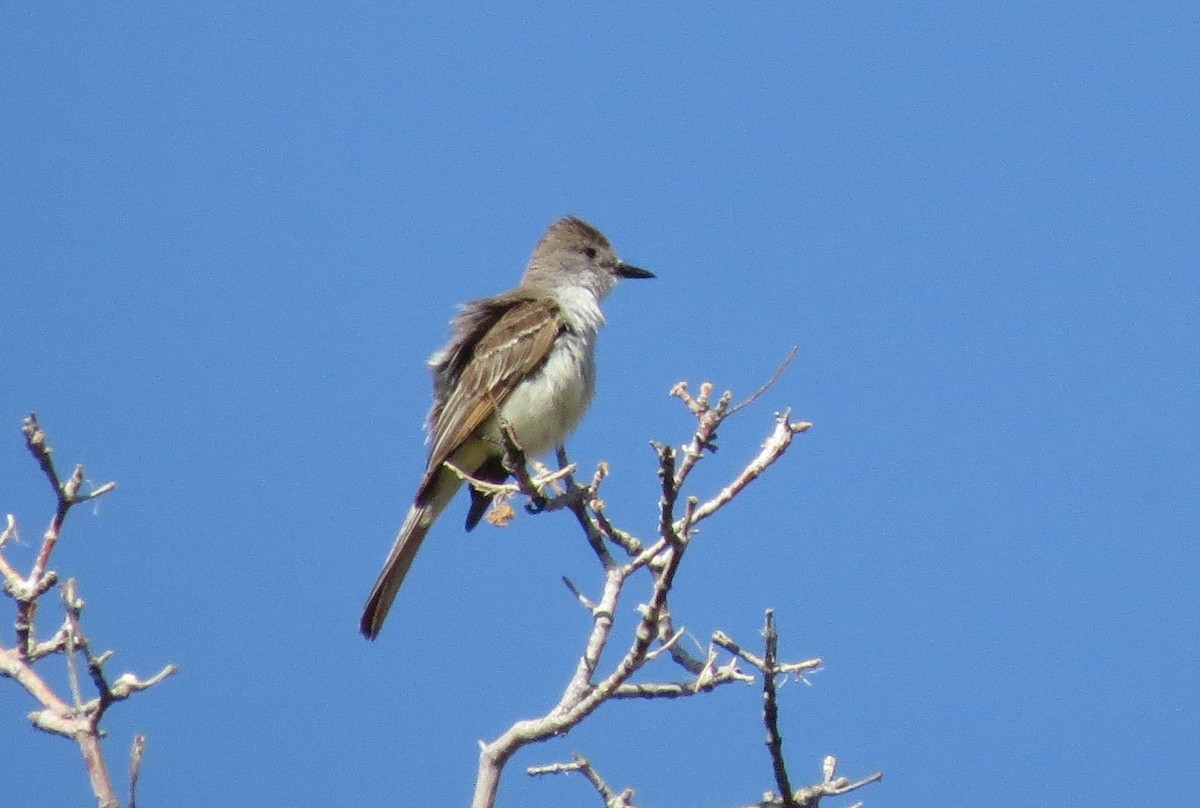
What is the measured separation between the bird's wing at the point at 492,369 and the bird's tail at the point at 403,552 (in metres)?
0.08

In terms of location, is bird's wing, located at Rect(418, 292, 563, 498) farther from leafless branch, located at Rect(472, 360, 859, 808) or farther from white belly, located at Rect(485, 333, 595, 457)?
leafless branch, located at Rect(472, 360, 859, 808)

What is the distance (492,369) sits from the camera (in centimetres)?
848

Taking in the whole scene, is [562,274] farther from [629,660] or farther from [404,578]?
[629,660]

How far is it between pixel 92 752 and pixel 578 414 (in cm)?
476

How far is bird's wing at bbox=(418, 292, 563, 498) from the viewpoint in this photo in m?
8.27

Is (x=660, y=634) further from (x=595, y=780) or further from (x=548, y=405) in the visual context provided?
(x=548, y=405)

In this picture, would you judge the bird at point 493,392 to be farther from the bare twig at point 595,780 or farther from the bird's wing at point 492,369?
the bare twig at point 595,780

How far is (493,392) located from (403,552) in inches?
37.0

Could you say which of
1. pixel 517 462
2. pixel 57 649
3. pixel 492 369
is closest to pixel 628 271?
pixel 492 369

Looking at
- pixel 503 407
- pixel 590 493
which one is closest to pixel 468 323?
pixel 503 407

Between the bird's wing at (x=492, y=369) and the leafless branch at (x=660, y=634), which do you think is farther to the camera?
the bird's wing at (x=492, y=369)

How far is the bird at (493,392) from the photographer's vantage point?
8102 mm

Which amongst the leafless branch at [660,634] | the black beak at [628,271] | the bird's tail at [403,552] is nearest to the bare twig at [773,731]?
the leafless branch at [660,634]

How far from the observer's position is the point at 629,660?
4.74 metres
